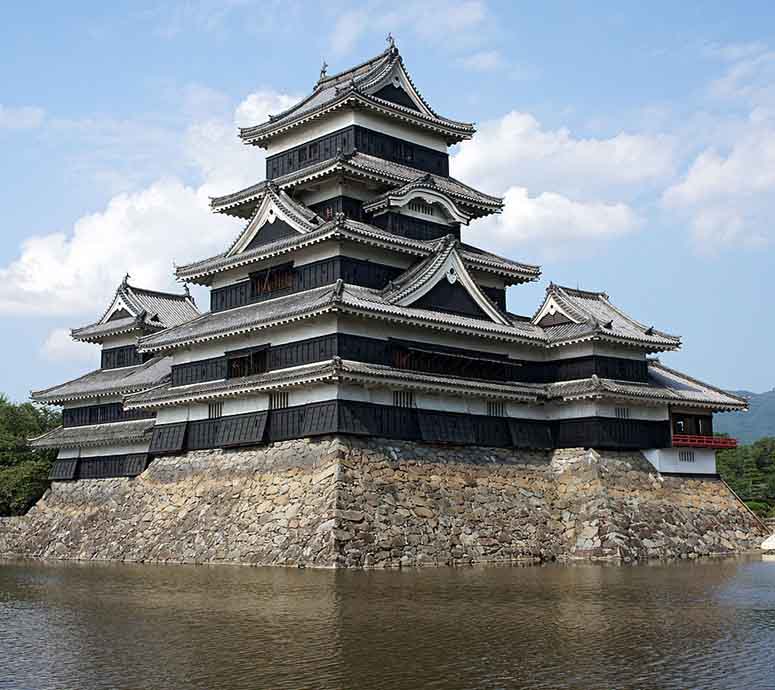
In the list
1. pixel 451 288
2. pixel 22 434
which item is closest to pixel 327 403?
pixel 451 288

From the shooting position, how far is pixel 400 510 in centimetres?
3278

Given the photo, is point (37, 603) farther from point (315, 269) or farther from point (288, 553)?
point (315, 269)

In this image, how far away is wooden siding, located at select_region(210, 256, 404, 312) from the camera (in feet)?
122

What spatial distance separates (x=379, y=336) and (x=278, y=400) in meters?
4.47

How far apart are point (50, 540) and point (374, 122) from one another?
24.1 meters

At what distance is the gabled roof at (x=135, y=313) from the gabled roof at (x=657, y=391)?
20992 millimetres

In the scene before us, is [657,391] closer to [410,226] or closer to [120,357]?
[410,226]

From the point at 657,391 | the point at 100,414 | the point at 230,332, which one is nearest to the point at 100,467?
the point at 100,414

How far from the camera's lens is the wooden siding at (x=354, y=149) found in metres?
42.5

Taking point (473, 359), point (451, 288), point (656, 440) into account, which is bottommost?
point (656, 440)

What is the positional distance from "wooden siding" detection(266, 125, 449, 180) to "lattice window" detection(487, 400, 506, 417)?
12138 mm

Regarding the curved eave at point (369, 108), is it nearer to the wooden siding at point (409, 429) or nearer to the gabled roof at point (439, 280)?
the gabled roof at point (439, 280)

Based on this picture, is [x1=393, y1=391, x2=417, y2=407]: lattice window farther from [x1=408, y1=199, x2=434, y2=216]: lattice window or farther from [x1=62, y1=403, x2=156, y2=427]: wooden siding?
[x1=62, y1=403, x2=156, y2=427]: wooden siding

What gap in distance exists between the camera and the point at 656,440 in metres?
41.5
